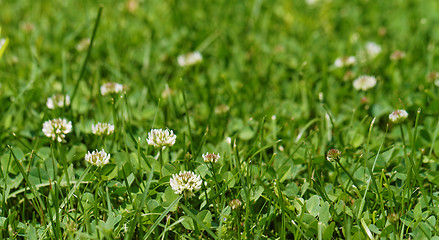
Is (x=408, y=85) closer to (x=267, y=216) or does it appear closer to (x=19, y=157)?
(x=267, y=216)

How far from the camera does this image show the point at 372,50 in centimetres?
267

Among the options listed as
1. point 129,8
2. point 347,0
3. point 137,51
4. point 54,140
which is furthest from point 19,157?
point 347,0

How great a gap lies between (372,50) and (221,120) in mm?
1019

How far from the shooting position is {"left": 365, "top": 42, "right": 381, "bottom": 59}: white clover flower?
265 centimetres

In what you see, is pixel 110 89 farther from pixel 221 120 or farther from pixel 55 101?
pixel 221 120

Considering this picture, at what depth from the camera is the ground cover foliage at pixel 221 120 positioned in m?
1.55

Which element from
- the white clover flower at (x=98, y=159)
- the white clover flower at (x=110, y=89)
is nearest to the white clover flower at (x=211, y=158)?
the white clover flower at (x=98, y=159)

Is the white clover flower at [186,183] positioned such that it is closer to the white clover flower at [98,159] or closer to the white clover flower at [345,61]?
the white clover flower at [98,159]

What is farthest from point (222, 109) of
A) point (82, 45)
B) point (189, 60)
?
point (82, 45)

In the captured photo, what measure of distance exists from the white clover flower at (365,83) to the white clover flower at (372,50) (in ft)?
1.23

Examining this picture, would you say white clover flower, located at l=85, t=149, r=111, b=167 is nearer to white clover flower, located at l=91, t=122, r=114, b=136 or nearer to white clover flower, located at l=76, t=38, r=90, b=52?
white clover flower, located at l=91, t=122, r=114, b=136

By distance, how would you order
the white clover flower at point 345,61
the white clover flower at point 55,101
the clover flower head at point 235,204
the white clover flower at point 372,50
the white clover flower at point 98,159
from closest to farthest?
the clover flower head at point 235,204
the white clover flower at point 98,159
the white clover flower at point 55,101
the white clover flower at point 345,61
the white clover flower at point 372,50

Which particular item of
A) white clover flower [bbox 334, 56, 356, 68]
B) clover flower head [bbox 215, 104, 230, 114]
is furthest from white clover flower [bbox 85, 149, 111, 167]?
white clover flower [bbox 334, 56, 356, 68]

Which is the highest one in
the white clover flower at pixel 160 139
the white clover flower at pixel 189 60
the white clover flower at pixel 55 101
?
the white clover flower at pixel 189 60
